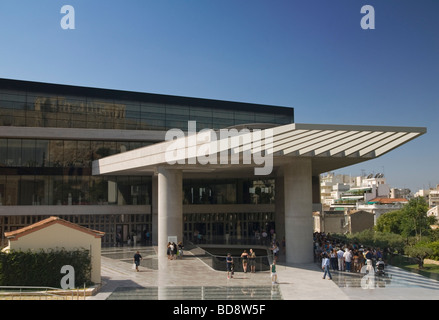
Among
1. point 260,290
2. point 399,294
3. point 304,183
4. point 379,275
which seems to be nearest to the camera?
point 399,294

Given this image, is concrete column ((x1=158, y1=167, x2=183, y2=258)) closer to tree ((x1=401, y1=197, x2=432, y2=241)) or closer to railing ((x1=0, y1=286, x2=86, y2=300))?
railing ((x1=0, y1=286, x2=86, y2=300))

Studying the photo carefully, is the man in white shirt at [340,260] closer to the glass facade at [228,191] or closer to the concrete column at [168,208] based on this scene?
the concrete column at [168,208]

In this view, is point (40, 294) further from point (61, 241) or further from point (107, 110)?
point (107, 110)

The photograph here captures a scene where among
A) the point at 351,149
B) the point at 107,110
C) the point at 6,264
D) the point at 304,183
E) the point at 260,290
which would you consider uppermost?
the point at 107,110

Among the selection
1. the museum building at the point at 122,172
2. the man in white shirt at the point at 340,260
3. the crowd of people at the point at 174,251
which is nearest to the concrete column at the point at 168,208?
the museum building at the point at 122,172

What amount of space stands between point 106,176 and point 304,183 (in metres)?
21.7

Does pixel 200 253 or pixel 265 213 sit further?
pixel 265 213

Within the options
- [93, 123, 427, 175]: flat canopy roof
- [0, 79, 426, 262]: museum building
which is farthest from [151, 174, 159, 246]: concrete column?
[93, 123, 427, 175]: flat canopy roof

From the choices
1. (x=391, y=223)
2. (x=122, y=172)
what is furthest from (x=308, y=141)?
(x=391, y=223)

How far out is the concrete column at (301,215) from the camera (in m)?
25.2

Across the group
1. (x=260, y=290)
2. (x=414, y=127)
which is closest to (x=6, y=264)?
(x=260, y=290)

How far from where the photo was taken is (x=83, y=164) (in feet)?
129
